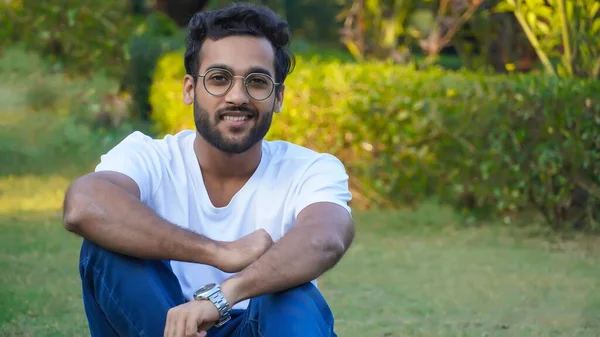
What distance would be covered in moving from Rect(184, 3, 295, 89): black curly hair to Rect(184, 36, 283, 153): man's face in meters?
0.04

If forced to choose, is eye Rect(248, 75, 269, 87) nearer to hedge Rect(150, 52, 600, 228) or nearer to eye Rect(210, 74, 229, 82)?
eye Rect(210, 74, 229, 82)

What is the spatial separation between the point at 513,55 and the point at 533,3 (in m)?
2.53

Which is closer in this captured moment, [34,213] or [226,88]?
[226,88]

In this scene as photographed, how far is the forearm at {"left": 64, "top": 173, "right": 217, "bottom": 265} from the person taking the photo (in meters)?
3.29

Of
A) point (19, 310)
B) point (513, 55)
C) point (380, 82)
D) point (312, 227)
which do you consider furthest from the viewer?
point (513, 55)

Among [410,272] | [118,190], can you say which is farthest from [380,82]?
[118,190]

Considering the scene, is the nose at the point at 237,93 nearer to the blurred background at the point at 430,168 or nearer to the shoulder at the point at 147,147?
the shoulder at the point at 147,147

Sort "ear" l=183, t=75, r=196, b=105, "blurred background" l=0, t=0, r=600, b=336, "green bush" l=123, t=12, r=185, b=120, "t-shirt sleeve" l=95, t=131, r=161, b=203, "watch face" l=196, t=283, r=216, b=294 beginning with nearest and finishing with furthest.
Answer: "watch face" l=196, t=283, r=216, b=294, "t-shirt sleeve" l=95, t=131, r=161, b=203, "ear" l=183, t=75, r=196, b=105, "blurred background" l=0, t=0, r=600, b=336, "green bush" l=123, t=12, r=185, b=120

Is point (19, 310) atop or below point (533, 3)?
below

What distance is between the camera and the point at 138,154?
3664mm

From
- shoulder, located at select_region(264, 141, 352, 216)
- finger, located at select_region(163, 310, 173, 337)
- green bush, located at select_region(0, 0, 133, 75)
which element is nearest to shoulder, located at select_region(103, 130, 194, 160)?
shoulder, located at select_region(264, 141, 352, 216)

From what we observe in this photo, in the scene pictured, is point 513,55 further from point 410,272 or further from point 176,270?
point 176,270

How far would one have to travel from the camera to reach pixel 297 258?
10.8 feet

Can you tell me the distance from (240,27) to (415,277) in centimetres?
313
